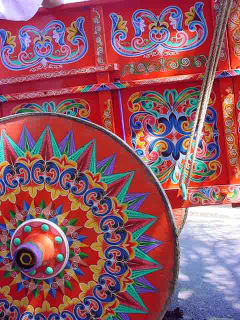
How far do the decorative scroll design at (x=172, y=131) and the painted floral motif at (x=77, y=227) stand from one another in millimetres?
410

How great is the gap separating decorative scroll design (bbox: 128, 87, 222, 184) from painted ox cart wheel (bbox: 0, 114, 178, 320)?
1.32 ft

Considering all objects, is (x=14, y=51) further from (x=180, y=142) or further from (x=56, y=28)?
(x=180, y=142)

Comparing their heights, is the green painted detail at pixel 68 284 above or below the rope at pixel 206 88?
below

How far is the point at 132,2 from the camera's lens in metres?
2.10

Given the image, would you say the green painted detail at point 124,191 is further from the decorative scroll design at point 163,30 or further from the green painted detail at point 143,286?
the decorative scroll design at point 163,30

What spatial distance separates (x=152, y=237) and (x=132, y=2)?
1.19 meters

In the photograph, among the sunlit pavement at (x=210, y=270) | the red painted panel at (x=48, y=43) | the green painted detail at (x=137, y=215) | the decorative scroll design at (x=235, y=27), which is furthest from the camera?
the sunlit pavement at (x=210, y=270)

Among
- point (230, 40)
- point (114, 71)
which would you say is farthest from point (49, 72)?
point (230, 40)

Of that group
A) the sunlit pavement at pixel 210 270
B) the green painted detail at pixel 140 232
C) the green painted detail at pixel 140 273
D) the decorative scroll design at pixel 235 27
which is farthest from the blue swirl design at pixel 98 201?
the sunlit pavement at pixel 210 270

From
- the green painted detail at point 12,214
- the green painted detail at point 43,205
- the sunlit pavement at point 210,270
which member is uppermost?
the green painted detail at point 43,205

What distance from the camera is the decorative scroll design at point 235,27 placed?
2.05 metres

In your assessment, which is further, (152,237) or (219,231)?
(219,231)

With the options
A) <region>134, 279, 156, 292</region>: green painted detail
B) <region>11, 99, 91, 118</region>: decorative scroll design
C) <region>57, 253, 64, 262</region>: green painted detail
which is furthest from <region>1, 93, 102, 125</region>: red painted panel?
<region>134, 279, 156, 292</region>: green painted detail

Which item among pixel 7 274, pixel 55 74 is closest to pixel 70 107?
pixel 55 74
